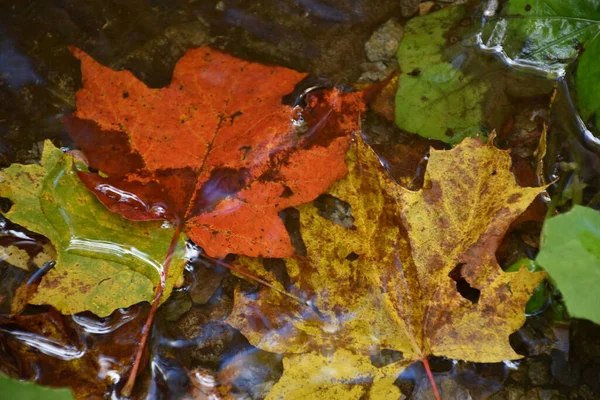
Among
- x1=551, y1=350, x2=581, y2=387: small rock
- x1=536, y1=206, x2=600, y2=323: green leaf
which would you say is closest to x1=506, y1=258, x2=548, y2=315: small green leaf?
x1=551, y1=350, x2=581, y2=387: small rock

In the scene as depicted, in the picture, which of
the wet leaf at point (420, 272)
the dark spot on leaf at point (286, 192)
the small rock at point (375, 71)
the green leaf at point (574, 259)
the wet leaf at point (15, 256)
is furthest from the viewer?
the small rock at point (375, 71)

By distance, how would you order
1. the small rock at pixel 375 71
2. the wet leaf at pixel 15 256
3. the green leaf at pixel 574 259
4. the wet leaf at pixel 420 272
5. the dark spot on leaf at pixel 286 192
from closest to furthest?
1. the green leaf at pixel 574 259
2. the wet leaf at pixel 420 272
3. the dark spot on leaf at pixel 286 192
4. the wet leaf at pixel 15 256
5. the small rock at pixel 375 71

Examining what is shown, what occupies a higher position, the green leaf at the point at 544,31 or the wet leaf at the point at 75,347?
the green leaf at the point at 544,31

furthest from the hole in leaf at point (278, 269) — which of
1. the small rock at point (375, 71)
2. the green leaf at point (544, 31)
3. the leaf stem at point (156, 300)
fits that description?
the green leaf at point (544, 31)

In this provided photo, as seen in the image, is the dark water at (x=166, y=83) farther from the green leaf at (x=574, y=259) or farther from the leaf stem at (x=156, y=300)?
the green leaf at (x=574, y=259)

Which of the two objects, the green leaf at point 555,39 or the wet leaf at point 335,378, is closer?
the wet leaf at point 335,378

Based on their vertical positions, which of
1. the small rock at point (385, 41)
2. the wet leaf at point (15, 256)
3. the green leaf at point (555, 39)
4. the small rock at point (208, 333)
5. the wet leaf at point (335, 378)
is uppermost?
the green leaf at point (555, 39)
